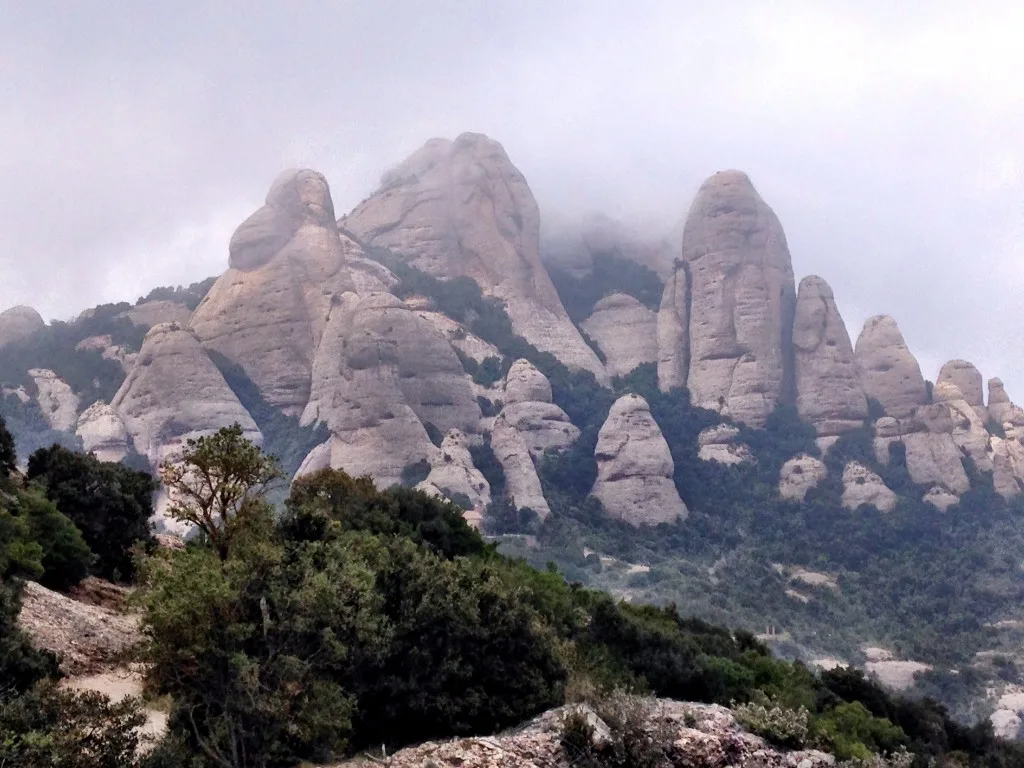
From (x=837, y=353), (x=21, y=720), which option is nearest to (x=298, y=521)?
(x=21, y=720)

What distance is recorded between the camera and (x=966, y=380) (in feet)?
343

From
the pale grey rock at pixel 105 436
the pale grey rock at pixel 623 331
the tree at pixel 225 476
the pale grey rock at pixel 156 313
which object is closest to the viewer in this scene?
the tree at pixel 225 476

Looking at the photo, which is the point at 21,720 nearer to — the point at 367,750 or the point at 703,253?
the point at 367,750

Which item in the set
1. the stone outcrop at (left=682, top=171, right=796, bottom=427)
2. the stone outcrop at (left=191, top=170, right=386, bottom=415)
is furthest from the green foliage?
the stone outcrop at (left=682, top=171, right=796, bottom=427)

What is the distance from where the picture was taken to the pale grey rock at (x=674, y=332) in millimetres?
116000

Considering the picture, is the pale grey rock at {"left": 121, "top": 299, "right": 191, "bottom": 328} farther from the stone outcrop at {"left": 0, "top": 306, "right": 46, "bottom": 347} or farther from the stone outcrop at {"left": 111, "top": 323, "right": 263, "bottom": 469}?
the stone outcrop at {"left": 111, "top": 323, "right": 263, "bottom": 469}

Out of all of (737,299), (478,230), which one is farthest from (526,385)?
(478,230)

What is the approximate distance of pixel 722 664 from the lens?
27.9 meters

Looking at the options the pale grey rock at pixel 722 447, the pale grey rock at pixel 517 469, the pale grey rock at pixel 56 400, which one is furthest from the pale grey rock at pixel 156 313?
the pale grey rock at pixel 722 447

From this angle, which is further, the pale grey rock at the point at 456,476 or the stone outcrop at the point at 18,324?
the stone outcrop at the point at 18,324

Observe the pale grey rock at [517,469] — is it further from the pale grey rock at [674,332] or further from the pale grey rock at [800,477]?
the pale grey rock at [674,332]

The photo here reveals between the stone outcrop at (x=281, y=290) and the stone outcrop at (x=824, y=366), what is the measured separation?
158 ft

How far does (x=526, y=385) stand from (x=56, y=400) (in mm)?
46668

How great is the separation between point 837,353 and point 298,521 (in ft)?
317
